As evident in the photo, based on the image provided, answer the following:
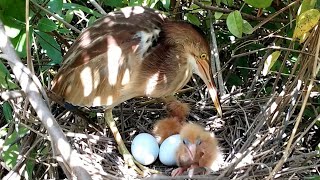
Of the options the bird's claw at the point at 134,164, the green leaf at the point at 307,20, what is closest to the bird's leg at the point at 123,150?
the bird's claw at the point at 134,164

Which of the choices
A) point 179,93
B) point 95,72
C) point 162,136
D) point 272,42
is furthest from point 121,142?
point 272,42

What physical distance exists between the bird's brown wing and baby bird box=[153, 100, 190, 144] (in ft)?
0.77

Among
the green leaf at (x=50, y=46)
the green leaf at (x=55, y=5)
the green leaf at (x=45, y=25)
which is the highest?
the green leaf at (x=55, y=5)

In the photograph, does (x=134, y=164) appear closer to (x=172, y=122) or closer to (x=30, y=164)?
(x=172, y=122)

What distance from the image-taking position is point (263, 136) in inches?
89.4

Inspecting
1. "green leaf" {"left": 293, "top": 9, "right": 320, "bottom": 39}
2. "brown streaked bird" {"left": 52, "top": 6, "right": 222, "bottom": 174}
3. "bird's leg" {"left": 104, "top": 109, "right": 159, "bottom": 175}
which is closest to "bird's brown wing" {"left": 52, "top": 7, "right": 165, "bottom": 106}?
"brown streaked bird" {"left": 52, "top": 6, "right": 222, "bottom": 174}

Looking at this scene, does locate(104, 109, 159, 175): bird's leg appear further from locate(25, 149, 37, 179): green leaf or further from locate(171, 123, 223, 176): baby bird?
locate(25, 149, 37, 179): green leaf

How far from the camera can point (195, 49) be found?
248cm

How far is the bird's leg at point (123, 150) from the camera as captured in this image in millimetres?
2432

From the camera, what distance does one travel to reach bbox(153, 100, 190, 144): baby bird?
254cm

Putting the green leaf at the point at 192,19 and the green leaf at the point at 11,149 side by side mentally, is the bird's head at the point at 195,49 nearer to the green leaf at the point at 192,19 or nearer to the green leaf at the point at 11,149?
the green leaf at the point at 192,19

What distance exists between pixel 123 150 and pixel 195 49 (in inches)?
19.6

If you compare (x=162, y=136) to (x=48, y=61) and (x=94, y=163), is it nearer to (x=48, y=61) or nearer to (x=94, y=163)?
(x=94, y=163)

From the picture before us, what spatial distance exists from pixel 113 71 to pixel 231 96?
64cm
